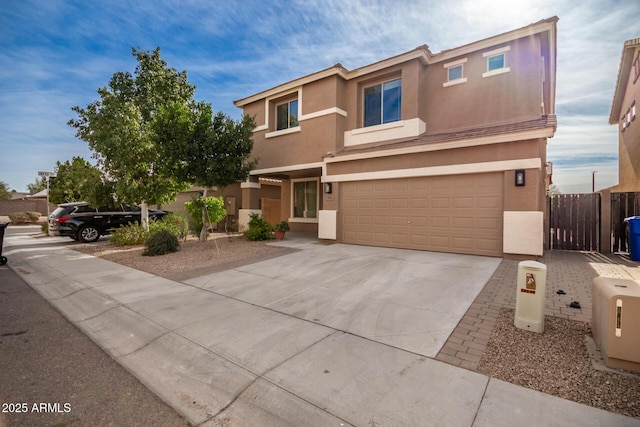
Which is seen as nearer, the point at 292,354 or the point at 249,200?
the point at 292,354

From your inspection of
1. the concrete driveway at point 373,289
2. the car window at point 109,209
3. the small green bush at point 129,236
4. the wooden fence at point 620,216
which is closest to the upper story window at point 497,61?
the wooden fence at point 620,216

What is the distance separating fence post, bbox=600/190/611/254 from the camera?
9.27 metres

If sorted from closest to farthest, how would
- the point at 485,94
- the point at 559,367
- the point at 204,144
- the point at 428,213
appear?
the point at 559,367, the point at 428,213, the point at 485,94, the point at 204,144

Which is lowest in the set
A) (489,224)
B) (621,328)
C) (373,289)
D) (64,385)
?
(64,385)

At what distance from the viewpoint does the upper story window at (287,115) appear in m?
15.0

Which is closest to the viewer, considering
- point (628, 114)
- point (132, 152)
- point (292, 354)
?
point (292, 354)

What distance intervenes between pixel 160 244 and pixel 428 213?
9141 millimetres

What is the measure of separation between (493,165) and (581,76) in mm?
6938

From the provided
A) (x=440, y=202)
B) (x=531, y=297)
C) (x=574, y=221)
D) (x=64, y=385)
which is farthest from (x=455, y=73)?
(x=64, y=385)

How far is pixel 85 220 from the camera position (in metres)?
14.2

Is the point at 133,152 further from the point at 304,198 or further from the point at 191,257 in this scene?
the point at 304,198

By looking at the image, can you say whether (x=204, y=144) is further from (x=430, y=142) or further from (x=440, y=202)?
(x=440, y=202)

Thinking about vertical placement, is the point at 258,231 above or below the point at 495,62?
→ below

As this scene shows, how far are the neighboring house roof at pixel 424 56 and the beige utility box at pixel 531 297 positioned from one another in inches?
384
